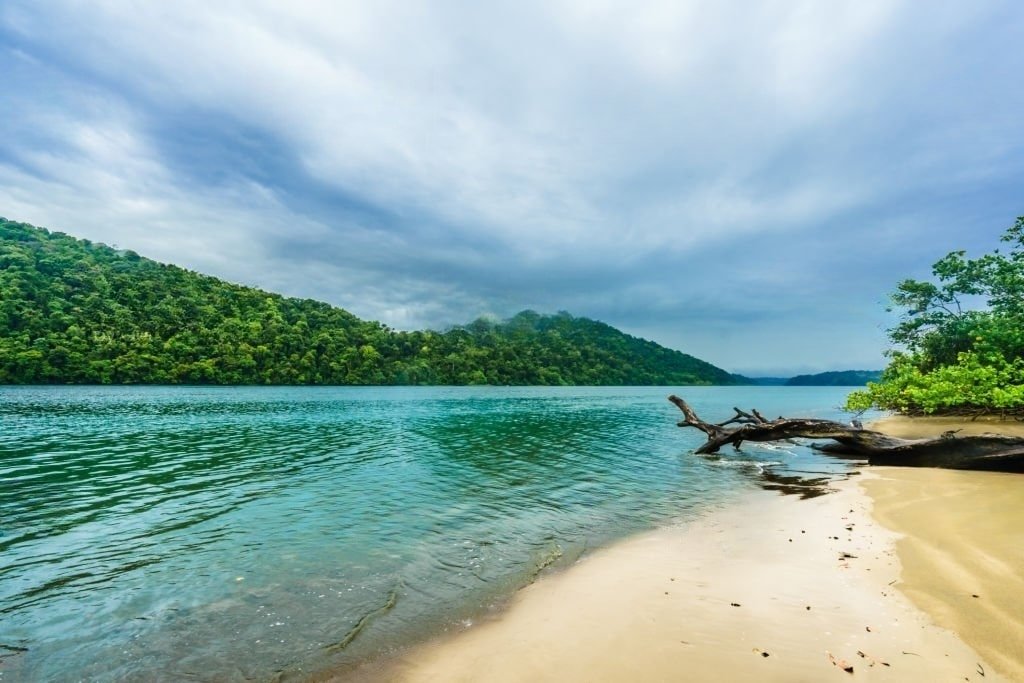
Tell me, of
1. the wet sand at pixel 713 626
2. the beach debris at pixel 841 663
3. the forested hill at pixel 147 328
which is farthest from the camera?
the forested hill at pixel 147 328

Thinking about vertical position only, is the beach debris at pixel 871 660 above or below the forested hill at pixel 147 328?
below

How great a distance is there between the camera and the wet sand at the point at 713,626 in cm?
579

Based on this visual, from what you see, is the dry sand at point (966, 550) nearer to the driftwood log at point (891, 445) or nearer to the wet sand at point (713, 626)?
the wet sand at point (713, 626)

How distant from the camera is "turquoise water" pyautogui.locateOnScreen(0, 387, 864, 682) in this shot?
7.20 meters

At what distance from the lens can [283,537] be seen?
12.4 m

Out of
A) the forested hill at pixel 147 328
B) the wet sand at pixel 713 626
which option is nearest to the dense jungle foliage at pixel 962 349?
the wet sand at pixel 713 626

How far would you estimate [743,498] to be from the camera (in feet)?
55.2

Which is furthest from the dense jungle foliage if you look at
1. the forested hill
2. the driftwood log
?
the forested hill

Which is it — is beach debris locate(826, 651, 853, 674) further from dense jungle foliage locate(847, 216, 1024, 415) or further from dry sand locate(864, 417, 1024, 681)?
dense jungle foliage locate(847, 216, 1024, 415)

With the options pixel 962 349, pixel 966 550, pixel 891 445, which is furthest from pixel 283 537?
pixel 962 349

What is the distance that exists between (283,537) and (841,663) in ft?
40.0

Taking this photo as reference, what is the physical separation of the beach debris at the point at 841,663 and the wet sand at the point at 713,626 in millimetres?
34

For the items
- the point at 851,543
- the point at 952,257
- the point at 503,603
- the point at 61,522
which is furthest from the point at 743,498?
the point at 952,257

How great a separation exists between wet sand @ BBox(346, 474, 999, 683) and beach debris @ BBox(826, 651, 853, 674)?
3cm
